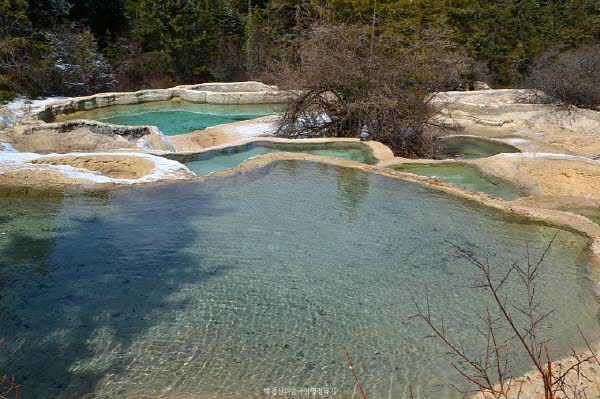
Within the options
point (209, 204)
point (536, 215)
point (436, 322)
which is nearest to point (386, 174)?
point (536, 215)

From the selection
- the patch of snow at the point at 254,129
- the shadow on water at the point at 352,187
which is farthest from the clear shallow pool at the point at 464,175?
the patch of snow at the point at 254,129

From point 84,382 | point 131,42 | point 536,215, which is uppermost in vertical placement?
point 131,42

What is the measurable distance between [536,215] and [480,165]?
291cm

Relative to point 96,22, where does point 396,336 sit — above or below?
below

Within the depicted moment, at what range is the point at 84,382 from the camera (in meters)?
3.52

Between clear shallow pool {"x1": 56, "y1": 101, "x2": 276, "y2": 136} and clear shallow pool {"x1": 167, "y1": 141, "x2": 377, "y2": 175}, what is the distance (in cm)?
637

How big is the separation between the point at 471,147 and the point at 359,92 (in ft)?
13.6

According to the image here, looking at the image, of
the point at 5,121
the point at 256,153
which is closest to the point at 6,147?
the point at 5,121

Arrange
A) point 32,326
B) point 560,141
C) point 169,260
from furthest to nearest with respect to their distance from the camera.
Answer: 1. point 560,141
2. point 169,260
3. point 32,326

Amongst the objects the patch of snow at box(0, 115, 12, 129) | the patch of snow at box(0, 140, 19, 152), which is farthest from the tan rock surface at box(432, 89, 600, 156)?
the patch of snow at box(0, 115, 12, 129)

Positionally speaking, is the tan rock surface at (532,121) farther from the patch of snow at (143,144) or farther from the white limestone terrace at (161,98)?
the patch of snow at (143,144)

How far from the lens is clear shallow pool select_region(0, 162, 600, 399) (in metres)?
3.68

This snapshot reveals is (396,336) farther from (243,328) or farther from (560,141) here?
(560,141)

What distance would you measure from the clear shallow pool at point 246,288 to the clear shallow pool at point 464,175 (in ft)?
5.95
